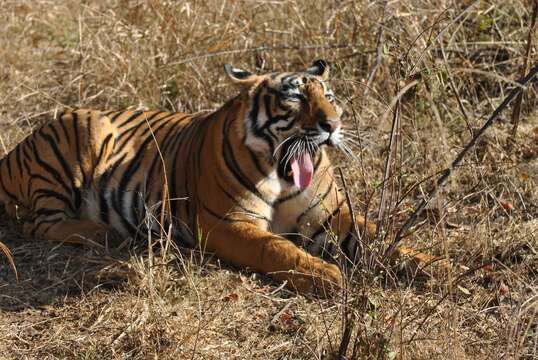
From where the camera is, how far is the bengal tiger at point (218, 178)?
4352mm

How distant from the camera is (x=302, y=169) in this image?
448cm

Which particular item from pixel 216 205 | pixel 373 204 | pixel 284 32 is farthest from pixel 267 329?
pixel 284 32

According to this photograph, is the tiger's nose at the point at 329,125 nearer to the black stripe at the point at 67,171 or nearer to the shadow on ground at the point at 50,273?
the shadow on ground at the point at 50,273

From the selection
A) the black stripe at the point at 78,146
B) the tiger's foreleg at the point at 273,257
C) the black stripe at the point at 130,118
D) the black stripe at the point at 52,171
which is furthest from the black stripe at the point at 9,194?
the tiger's foreleg at the point at 273,257

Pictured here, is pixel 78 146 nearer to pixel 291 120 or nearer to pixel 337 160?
pixel 291 120

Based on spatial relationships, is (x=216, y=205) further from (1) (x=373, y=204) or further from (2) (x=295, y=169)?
(1) (x=373, y=204)

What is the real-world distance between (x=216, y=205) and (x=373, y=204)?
0.95 metres

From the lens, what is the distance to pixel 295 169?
4.47 m

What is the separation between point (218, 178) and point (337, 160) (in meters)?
1.22

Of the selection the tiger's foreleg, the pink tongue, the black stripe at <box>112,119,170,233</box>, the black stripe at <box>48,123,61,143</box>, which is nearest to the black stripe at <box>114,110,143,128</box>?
the black stripe at <box>112,119,170,233</box>

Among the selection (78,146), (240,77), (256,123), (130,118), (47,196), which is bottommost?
(47,196)

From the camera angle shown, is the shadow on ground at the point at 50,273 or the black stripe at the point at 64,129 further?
the black stripe at the point at 64,129

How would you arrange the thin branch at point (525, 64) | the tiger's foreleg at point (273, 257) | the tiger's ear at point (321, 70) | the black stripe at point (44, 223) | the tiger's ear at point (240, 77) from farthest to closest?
the thin branch at point (525, 64)
the black stripe at point (44, 223)
the tiger's ear at point (321, 70)
the tiger's ear at point (240, 77)
the tiger's foreleg at point (273, 257)

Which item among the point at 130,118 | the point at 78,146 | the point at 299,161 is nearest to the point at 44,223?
the point at 78,146
